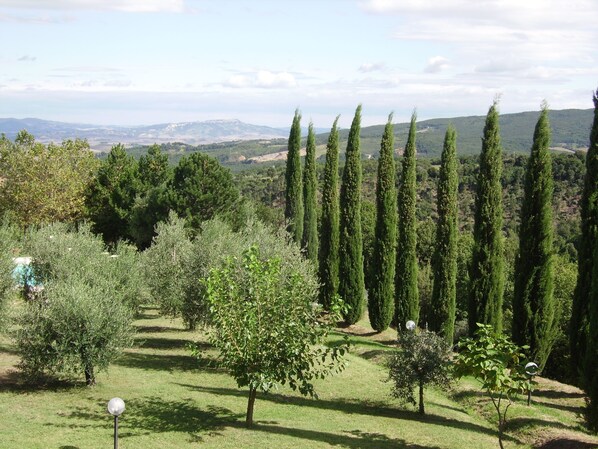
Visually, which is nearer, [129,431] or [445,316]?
[129,431]

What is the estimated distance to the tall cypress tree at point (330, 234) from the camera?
32156mm

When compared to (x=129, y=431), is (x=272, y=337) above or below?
above

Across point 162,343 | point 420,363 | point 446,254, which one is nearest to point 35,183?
point 162,343

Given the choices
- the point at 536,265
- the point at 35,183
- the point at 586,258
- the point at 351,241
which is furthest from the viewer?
the point at 35,183

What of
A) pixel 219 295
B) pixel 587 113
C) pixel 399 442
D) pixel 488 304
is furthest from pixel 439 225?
pixel 587 113

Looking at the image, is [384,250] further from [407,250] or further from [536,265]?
[536,265]

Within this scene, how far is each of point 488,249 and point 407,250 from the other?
5.67 metres

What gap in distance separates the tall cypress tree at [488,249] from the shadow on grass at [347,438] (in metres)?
9.95

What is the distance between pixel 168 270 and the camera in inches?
982

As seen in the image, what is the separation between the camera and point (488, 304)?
2275 centimetres

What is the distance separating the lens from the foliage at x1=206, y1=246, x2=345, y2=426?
12.8m

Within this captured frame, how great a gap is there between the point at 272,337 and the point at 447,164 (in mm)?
16555

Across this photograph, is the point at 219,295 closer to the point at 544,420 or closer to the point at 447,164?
the point at 544,420

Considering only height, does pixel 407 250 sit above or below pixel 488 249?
below
